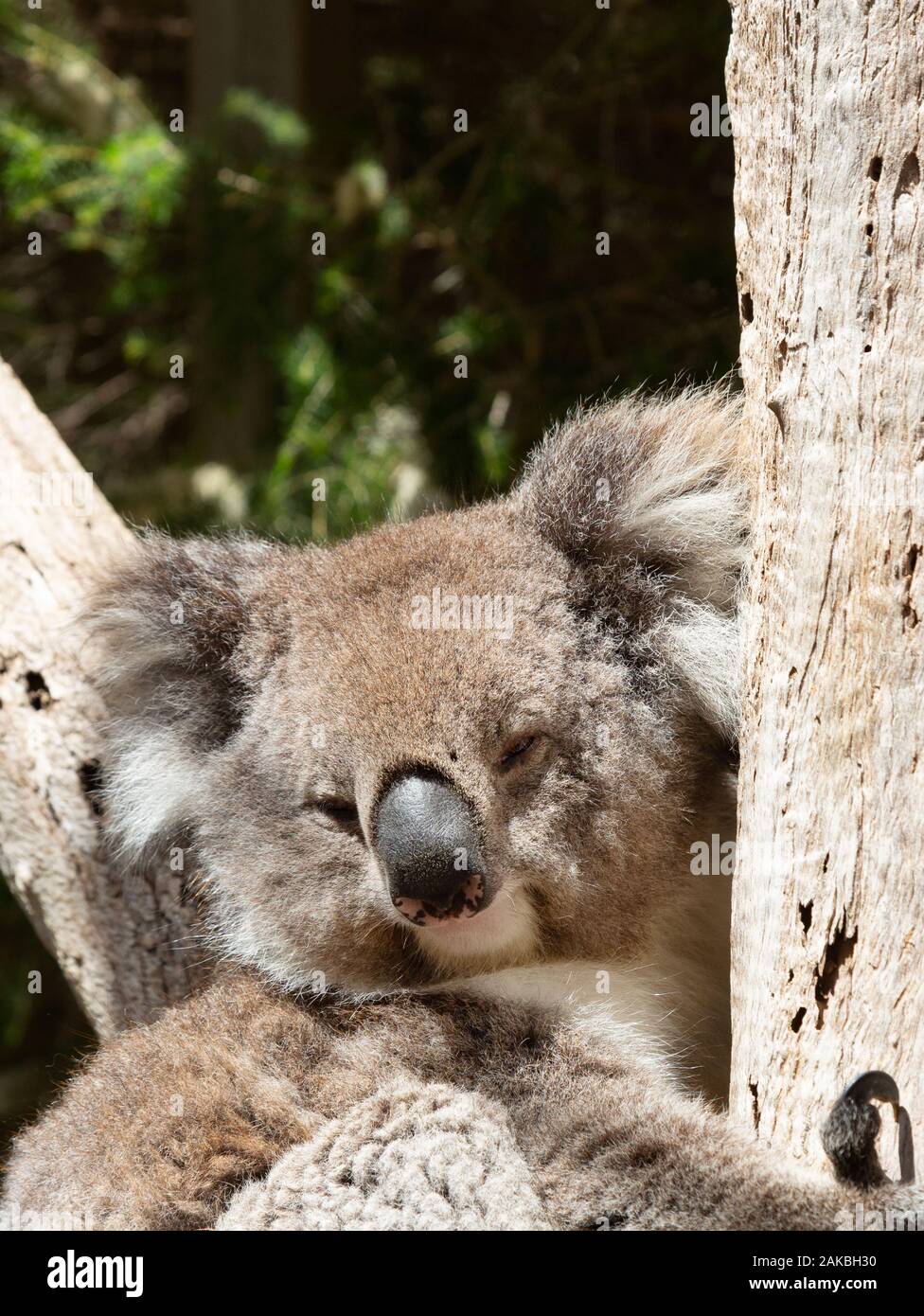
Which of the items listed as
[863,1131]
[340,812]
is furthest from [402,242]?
[863,1131]

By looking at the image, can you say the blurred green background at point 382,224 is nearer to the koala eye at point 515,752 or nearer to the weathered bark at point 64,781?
the weathered bark at point 64,781

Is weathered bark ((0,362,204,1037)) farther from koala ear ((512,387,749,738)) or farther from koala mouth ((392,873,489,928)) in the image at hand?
koala ear ((512,387,749,738))

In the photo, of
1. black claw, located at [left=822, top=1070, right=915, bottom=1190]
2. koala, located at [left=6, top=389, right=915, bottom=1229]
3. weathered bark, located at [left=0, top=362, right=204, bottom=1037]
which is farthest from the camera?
weathered bark, located at [left=0, top=362, right=204, bottom=1037]

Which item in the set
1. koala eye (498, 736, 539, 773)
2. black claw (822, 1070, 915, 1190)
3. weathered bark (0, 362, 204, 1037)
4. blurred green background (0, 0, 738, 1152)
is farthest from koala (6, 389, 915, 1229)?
blurred green background (0, 0, 738, 1152)

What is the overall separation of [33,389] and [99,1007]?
156 inches

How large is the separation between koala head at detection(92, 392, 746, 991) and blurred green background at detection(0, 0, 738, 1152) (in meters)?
1.47

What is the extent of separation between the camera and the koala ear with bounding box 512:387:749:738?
7.73ft

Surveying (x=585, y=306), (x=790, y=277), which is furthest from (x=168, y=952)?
(x=585, y=306)

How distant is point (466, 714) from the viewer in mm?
2199

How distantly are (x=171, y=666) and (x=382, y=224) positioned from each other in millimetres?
2289

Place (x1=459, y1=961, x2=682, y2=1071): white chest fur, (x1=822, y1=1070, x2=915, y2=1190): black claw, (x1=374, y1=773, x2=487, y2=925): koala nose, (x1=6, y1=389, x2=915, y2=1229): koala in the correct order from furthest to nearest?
1. (x1=459, y1=961, x2=682, y2=1071): white chest fur
2. (x1=6, y1=389, x2=915, y2=1229): koala
3. (x1=374, y1=773, x2=487, y2=925): koala nose
4. (x1=822, y1=1070, x2=915, y2=1190): black claw

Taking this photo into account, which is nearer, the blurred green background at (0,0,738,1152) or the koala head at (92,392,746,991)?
the koala head at (92,392,746,991)

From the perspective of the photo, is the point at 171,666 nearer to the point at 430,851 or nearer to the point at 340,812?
the point at 340,812

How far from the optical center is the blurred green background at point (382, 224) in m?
4.26
